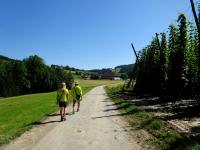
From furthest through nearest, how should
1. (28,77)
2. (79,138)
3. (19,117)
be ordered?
1. (28,77)
2. (19,117)
3. (79,138)

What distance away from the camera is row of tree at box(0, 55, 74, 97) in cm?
11503

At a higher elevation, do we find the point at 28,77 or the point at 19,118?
the point at 28,77

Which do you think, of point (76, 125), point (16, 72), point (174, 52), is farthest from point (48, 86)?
point (76, 125)

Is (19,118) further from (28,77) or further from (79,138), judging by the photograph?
(28,77)

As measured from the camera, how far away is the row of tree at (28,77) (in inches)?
4529

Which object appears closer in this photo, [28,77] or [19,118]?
[19,118]

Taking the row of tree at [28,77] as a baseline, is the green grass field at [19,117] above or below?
below

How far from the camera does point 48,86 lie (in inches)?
5143

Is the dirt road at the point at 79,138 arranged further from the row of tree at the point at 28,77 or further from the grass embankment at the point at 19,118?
the row of tree at the point at 28,77

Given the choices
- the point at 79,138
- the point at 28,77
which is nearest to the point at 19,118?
the point at 79,138

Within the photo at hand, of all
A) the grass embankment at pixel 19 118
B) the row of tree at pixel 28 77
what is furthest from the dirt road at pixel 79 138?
the row of tree at pixel 28 77

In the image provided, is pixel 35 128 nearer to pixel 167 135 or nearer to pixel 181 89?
pixel 167 135

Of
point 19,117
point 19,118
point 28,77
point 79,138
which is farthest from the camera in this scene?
point 28,77

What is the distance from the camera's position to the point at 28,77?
130 meters
